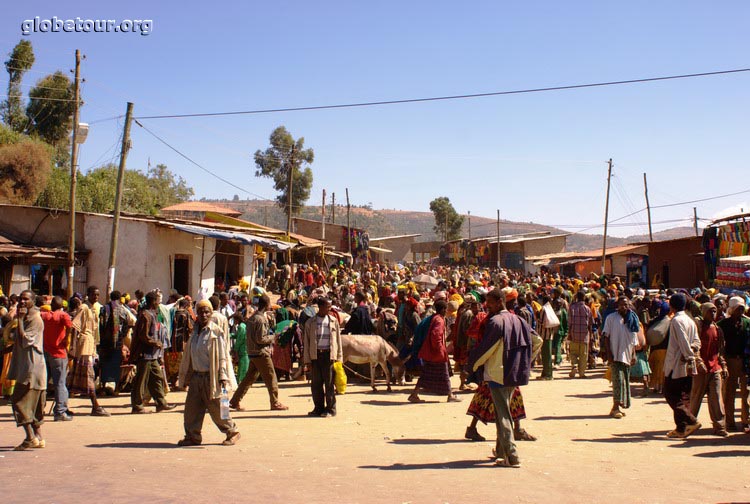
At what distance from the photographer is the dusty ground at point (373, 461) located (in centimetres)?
646

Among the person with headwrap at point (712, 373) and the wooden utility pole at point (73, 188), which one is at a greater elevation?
the wooden utility pole at point (73, 188)

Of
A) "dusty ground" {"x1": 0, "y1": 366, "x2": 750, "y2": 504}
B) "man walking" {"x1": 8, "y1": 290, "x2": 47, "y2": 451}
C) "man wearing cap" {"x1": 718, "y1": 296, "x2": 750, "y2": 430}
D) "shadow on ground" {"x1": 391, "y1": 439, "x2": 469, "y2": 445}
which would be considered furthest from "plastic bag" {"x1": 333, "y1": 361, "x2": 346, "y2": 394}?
"man wearing cap" {"x1": 718, "y1": 296, "x2": 750, "y2": 430}

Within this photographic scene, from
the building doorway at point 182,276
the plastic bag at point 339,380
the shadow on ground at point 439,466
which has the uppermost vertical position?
the building doorway at point 182,276

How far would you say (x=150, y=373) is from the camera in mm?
10836

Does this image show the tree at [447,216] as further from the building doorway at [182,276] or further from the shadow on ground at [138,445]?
the shadow on ground at [138,445]

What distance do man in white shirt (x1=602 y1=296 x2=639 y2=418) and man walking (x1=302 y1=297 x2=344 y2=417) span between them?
3.95 metres

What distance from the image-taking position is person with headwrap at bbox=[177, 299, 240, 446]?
27.4 feet

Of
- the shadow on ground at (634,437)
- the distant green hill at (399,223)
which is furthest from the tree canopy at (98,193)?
the distant green hill at (399,223)

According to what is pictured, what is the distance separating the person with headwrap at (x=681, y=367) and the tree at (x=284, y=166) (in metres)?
65.2

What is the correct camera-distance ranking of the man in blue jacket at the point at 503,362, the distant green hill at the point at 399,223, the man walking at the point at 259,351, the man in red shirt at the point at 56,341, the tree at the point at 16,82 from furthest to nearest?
1. the distant green hill at the point at 399,223
2. the tree at the point at 16,82
3. the man walking at the point at 259,351
4. the man in red shirt at the point at 56,341
5. the man in blue jacket at the point at 503,362

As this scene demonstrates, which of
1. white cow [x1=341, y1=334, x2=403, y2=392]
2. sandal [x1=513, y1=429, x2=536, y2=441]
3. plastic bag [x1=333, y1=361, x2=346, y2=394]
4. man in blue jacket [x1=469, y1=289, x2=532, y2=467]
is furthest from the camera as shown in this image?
white cow [x1=341, y1=334, x2=403, y2=392]

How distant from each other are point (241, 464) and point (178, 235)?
57.0 ft

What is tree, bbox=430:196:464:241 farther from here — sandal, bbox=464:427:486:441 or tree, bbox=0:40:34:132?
sandal, bbox=464:427:486:441

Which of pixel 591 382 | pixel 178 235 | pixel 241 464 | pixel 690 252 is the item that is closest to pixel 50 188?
pixel 178 235
